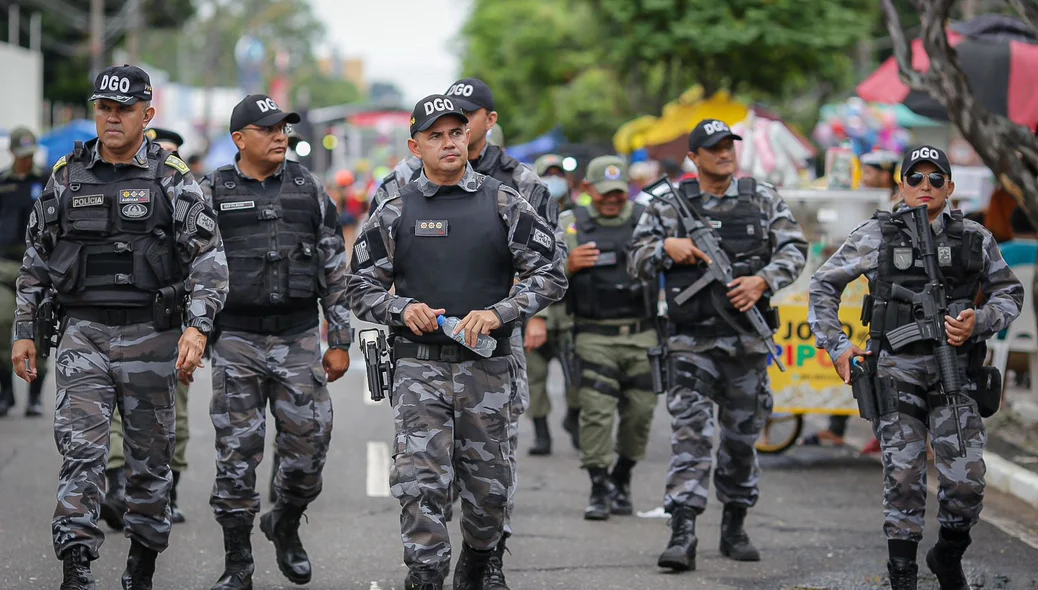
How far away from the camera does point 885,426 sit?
6113 mm

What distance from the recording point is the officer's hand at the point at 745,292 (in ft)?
23.0

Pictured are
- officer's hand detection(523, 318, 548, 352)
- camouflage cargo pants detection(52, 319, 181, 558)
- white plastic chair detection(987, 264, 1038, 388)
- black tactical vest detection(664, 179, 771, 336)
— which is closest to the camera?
camouflage cargo pants detection(52, 319, 181, 558)

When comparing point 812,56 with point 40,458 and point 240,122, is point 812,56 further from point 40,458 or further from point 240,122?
point 240,122

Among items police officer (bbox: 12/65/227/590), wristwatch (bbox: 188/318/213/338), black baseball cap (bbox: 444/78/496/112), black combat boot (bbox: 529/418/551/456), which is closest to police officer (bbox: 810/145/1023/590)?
black baseball cap (bbox: 444/78/496/112)

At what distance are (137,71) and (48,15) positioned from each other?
49.4 m

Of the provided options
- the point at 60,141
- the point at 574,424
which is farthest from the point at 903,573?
the point at 60,141

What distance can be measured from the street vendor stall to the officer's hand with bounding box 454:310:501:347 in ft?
15.3

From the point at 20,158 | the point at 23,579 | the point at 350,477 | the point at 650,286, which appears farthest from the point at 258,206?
the point at 20,158

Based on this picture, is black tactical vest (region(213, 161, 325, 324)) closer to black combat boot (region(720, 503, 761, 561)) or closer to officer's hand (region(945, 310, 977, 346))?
black combat boot (region(720, 503, 761, 561))

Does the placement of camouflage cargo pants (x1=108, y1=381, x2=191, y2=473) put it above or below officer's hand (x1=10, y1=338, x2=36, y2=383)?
below

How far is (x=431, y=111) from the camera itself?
5570mm

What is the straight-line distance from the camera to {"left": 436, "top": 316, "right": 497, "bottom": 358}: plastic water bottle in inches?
214

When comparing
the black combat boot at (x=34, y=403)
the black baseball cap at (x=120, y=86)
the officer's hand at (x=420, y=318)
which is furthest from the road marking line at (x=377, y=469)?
the black baseball cap at (x=120, y=86)

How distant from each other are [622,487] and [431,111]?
3.66 m
